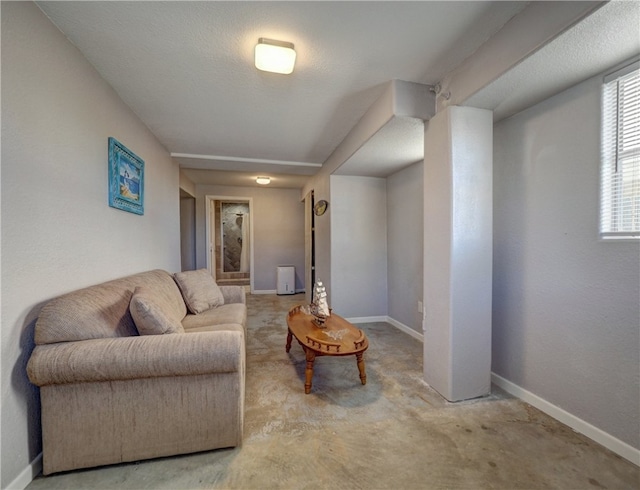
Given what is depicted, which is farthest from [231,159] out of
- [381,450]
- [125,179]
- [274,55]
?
[381,450]

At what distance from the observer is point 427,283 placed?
6.62ft

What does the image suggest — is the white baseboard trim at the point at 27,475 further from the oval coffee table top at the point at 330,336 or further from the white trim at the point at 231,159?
the white trim at the point at 231,159

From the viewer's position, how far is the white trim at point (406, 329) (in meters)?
2.98

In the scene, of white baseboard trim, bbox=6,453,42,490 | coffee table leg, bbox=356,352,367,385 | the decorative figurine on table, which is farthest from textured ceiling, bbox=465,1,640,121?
white baseboard trim, bbox=6,453,42,490

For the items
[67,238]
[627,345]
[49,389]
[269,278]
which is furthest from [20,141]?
[269,278]

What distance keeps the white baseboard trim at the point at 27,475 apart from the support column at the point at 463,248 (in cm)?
231

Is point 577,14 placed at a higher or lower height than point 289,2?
lower

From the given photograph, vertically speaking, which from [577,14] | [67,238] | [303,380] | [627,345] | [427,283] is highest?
[577,14]

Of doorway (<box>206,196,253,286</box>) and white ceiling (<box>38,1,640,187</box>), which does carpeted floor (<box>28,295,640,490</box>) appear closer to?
white ceiling (<box>38,1,640,187</box>)

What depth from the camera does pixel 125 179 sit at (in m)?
2.18

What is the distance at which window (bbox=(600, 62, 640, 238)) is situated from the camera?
52.7 inches

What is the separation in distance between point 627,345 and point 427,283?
1036 millimetres

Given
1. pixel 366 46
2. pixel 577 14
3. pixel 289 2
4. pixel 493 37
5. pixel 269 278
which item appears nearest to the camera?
pixel 577 14

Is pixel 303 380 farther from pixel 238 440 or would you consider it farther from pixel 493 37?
pixel 493 37
